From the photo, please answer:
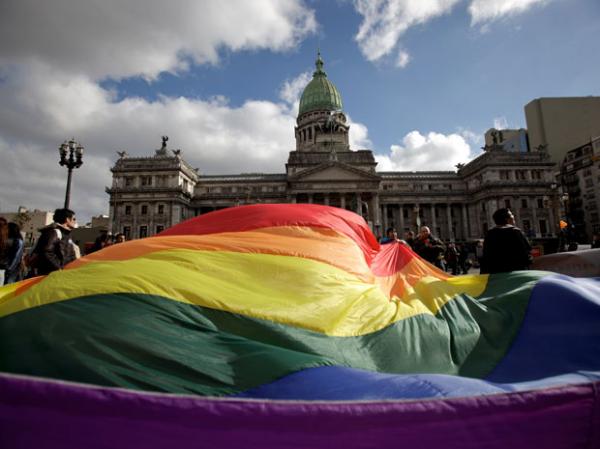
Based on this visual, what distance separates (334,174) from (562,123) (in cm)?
4115

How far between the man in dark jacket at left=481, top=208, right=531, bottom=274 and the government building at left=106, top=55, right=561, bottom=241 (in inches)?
1538

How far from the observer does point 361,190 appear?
4562cm

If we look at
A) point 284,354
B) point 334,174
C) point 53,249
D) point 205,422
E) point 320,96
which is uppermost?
point 320,96

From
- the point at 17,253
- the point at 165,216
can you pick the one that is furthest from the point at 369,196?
the point at 17,253

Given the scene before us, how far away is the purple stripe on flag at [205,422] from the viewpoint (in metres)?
1.43

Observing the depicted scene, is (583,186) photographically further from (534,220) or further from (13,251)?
(13,251)

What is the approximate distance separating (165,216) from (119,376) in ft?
161

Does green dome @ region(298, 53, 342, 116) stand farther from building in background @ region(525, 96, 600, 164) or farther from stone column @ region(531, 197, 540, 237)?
stone column @ region(531, 197, 540, 237)

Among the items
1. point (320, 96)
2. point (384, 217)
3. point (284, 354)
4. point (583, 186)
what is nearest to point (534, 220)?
point (583, 186)

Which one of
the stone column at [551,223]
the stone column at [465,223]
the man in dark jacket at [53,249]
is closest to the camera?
the man in dark jacket at [53,249]

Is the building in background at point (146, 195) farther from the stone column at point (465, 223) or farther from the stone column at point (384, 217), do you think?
the stone column at point (465, 223)

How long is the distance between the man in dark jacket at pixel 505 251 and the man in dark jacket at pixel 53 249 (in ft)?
20.5

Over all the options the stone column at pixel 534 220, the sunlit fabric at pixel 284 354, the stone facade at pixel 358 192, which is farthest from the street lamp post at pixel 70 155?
the stone column at pixel 534 220

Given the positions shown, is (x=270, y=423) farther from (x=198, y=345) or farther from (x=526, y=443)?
(x=526, y=443)
